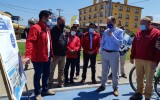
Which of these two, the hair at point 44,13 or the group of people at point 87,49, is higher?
the hair at point 44,13

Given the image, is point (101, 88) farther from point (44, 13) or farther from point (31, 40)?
point (44, 13)

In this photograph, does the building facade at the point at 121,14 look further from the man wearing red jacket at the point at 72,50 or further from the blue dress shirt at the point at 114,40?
the blue dress shirt at the point at 114,40

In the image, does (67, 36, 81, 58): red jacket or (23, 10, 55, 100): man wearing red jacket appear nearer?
(23, 10, 55, 100): man wearing red jacket

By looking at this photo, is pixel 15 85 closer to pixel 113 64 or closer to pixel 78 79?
pixel 113 64

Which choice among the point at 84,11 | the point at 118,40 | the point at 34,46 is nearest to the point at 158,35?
the point at 118,40

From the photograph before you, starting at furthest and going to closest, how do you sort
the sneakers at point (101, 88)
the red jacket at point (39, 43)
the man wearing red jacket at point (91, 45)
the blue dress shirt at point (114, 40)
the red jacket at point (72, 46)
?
1. the man wearing red jacket at point (91, 45)
2. the red jacket at point (72, 46)
3. the sneakers at point (101, 88)
4. the blue dress shirt at point (114, 40)
5. the red jacket at point (39, 43)

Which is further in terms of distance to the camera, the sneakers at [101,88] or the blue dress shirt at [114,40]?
the sneakers at [101,88]

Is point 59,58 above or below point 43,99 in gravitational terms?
above

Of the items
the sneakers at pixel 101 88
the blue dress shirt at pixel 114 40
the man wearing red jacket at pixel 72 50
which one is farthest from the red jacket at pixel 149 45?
the man wearing red jacket at pixel 72 50

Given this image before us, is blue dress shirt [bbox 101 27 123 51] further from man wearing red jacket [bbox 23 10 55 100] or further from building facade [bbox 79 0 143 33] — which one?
building facade [bbox 79 0 143 33]

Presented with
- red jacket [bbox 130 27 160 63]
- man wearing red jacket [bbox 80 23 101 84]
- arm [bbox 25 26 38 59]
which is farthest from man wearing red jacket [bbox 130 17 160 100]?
arm [bbox 25 26 38 59]

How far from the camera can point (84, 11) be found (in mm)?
96625

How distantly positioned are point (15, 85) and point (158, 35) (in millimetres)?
3475

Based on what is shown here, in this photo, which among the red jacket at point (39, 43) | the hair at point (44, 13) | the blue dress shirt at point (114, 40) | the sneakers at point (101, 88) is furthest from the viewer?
the sneakers at point (101, 88)
